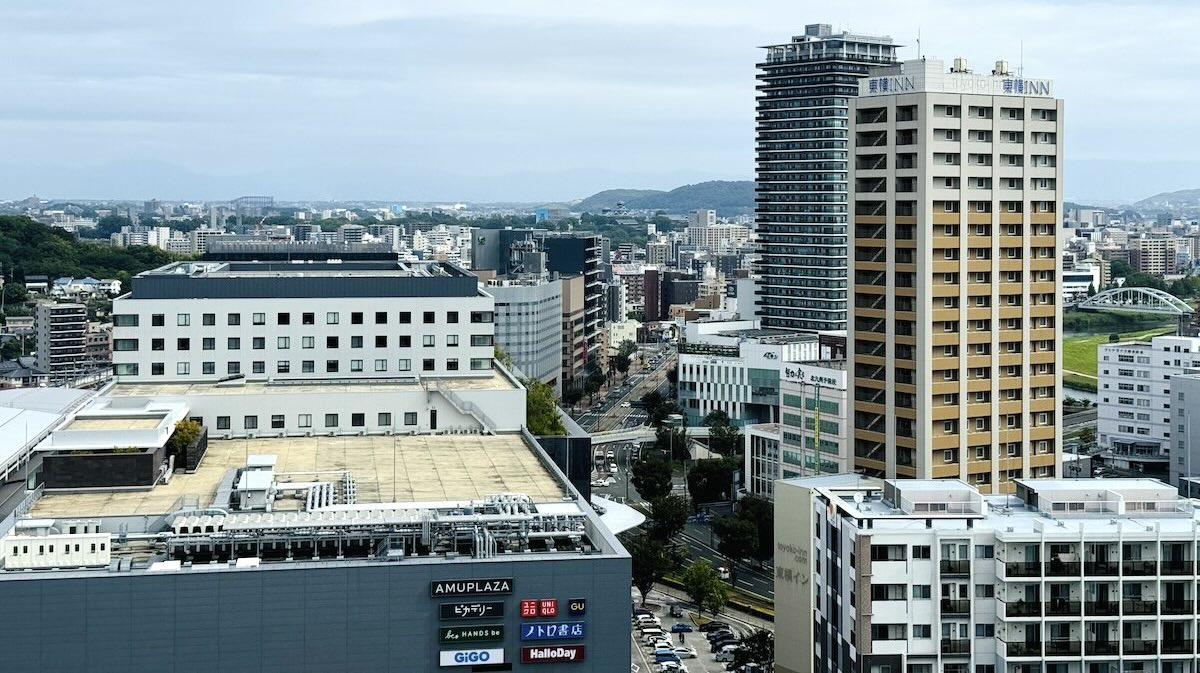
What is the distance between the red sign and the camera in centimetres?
1781

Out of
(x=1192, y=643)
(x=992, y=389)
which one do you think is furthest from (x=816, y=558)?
(x=992, y=389)

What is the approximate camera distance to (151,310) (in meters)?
33.1

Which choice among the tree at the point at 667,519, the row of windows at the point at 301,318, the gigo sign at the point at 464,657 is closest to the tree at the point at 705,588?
the tree at the point at 667,519

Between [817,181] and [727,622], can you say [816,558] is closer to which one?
[727,622]

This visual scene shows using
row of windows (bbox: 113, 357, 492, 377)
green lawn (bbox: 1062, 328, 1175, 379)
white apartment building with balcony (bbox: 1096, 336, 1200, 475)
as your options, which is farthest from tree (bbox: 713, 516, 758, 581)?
green lawn (bbox: 1062, 328, 1175, 379)

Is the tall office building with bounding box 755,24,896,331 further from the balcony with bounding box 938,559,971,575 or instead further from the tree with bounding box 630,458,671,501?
the balcony with bounding box 938,559,971,575

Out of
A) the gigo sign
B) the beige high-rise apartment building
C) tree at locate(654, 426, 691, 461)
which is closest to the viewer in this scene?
the gigo sign

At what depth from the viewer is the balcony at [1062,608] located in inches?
906

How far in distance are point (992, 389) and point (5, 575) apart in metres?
24.0

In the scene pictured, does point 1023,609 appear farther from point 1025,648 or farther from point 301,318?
point 301,318

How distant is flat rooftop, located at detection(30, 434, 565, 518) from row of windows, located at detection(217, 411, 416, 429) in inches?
27.8

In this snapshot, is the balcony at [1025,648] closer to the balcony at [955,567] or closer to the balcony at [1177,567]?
the balcony at [955,567]

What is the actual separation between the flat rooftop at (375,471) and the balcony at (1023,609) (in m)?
6.86

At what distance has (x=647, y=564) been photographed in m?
41.2
